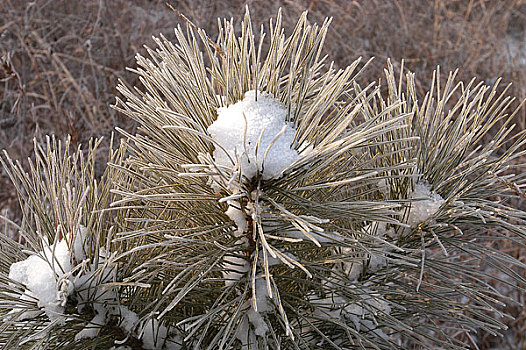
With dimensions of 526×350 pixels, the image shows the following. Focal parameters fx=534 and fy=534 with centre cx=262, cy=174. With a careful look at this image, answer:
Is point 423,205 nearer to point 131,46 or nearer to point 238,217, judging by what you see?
point 238,217

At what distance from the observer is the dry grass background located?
2.19 m

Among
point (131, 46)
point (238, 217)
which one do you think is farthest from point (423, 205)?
point (131, 46)

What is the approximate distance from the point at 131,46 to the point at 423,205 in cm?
174

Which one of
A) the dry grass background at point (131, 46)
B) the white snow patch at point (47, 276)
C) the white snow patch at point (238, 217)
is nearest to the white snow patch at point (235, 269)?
the white snow patch at point (238, 217)

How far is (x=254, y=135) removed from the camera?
54cm

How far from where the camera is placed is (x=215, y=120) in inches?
22.7

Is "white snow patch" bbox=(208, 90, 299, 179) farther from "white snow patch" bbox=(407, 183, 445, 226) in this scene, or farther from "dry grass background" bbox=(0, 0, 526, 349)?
"dry grass background" bbox=(0, 0, 526, 349)

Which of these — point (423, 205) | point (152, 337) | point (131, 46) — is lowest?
point (152, 337)

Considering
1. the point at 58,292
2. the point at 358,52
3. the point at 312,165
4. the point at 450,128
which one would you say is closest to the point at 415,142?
the point at 450,128

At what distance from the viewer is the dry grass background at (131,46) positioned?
219cm

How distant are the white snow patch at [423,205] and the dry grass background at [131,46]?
5.01 ft

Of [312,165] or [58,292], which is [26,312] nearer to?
[58,292]

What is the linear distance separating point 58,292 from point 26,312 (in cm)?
6

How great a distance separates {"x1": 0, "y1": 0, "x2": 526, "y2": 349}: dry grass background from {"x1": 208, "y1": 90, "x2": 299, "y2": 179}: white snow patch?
1.54 meters
